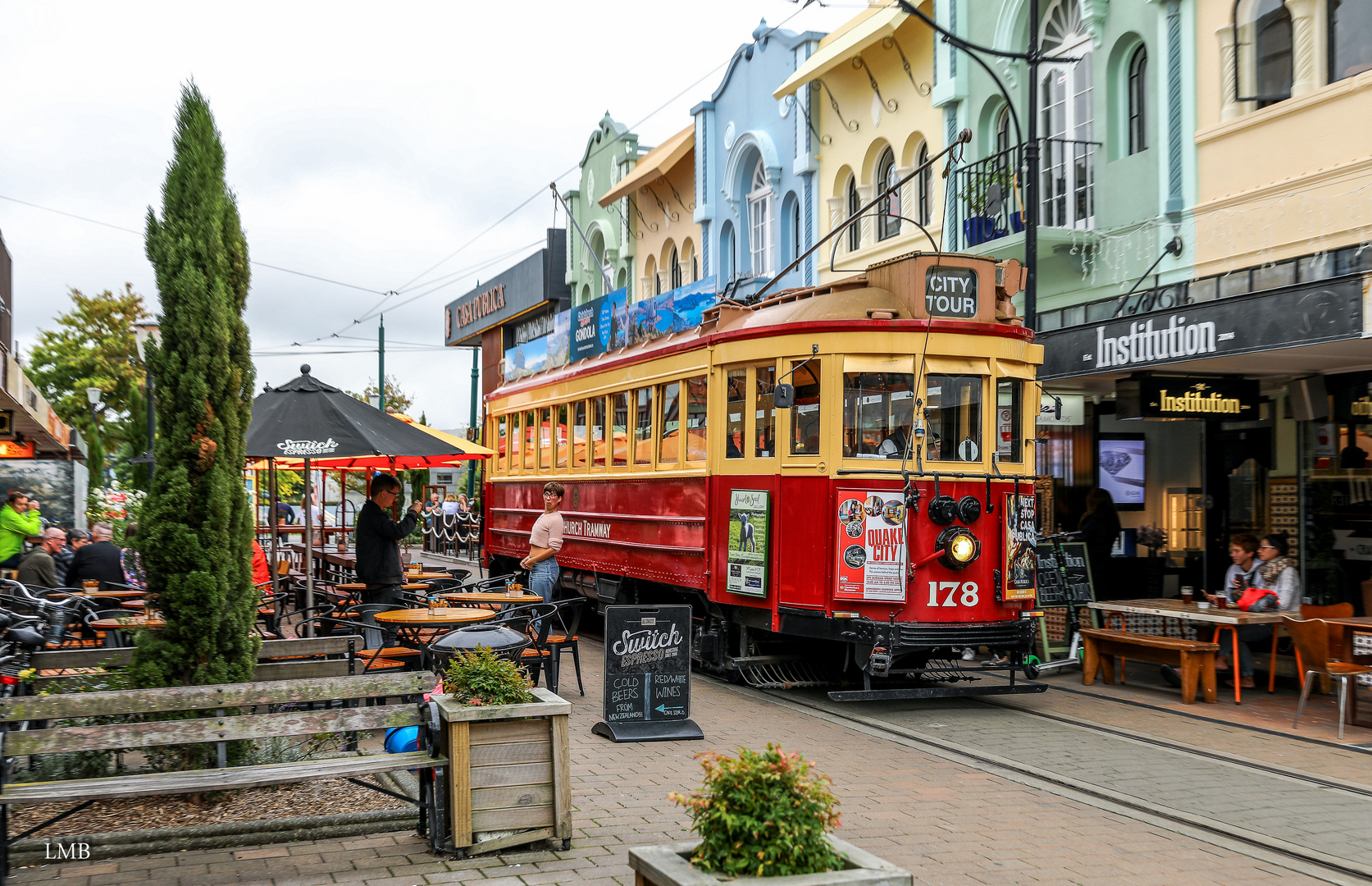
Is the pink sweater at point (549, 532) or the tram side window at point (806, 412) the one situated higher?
the tram side window at point (806, 412)

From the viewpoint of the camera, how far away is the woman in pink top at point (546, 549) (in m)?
12.0

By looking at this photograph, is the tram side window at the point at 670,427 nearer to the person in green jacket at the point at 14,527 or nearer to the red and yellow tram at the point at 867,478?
the red and yellow tram at the point at 867,478

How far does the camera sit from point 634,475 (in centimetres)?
1280

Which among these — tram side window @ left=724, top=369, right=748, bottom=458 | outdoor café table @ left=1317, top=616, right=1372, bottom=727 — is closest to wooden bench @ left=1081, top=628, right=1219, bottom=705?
outdoor café table @ left=1317, top=616, right=1372, bottom=727

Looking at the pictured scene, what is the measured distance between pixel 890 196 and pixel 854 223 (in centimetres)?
132

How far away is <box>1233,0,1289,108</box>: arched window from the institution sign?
3320 millimetres

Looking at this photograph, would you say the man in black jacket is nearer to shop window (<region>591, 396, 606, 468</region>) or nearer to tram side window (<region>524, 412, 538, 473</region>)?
shop window (<region>591, 396, 606, 468</region>)

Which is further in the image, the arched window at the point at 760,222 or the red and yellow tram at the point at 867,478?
the arched window at the point at 760,222

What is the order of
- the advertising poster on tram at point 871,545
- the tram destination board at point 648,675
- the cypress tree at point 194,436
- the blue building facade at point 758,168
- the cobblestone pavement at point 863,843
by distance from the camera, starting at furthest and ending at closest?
the blue building facade at point 758,168
the advertising poster on tram at point 871,545
the tram destination board at point 648,675
the cypress tree at point 194,436
the cobblestone pavement at point 863,843

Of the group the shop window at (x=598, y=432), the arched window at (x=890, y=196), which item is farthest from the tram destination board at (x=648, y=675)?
the arched window at (x=890, y=196)

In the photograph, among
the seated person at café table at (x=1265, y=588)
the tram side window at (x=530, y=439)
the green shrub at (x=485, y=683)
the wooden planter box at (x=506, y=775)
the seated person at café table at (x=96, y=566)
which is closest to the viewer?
the wooden planter box at (x=506, y=775)

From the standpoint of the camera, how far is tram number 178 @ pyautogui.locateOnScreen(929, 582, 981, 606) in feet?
31.8

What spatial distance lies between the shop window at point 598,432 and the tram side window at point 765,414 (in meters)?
3.61

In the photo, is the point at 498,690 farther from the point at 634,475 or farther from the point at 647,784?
the point at 634,475
